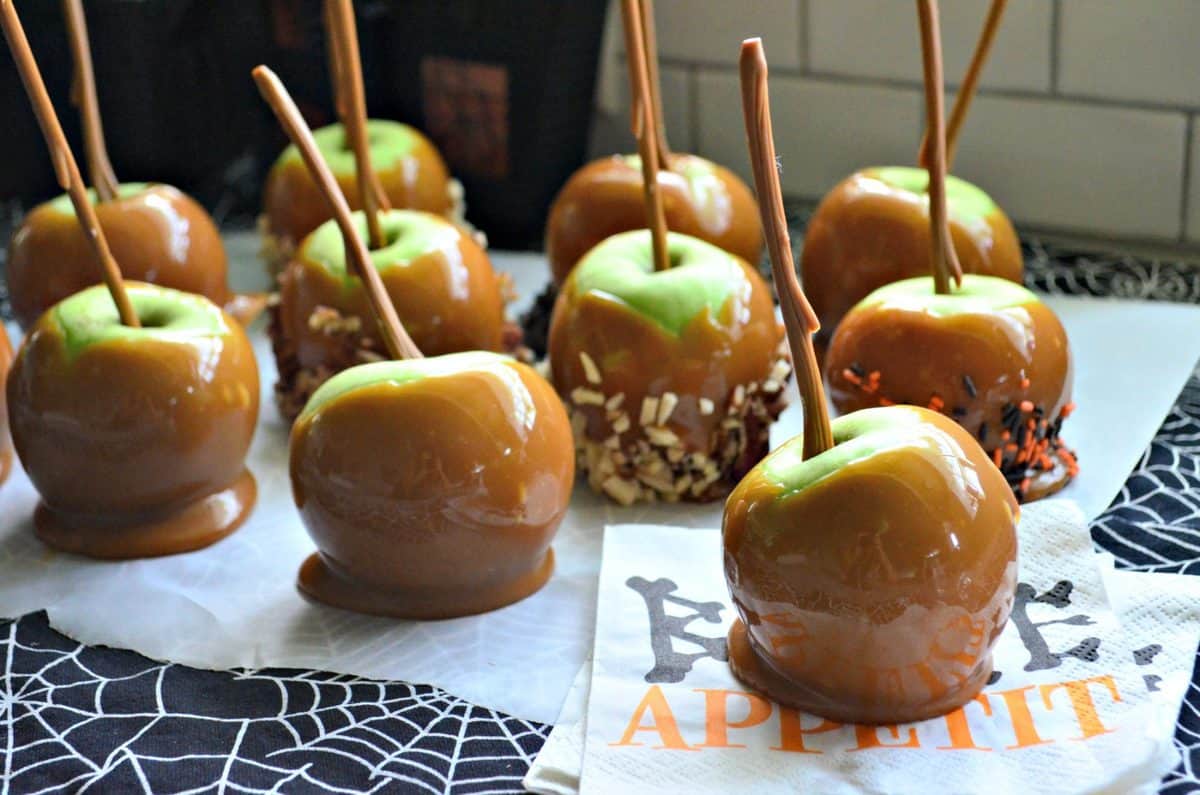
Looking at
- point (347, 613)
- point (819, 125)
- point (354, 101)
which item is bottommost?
point (347, 613)

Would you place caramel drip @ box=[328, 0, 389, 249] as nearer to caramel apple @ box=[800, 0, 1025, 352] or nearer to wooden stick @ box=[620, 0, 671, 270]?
wooden stick @ box=[620, 0, 671, 270]

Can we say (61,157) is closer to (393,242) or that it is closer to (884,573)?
(393,242)

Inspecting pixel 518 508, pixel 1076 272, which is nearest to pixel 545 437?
pixel 518 508

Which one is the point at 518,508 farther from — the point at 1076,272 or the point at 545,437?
the point at 1076,272

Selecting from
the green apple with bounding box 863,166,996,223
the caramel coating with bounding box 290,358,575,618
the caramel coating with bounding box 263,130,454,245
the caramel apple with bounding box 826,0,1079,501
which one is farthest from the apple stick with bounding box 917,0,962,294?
the caramel coating with bounding box 263,130,454,245

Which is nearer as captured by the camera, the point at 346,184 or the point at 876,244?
the point at 876,244

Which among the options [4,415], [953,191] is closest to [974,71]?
[953,191]

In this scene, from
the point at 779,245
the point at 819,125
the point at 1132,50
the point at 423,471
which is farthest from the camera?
the point at 819,125
